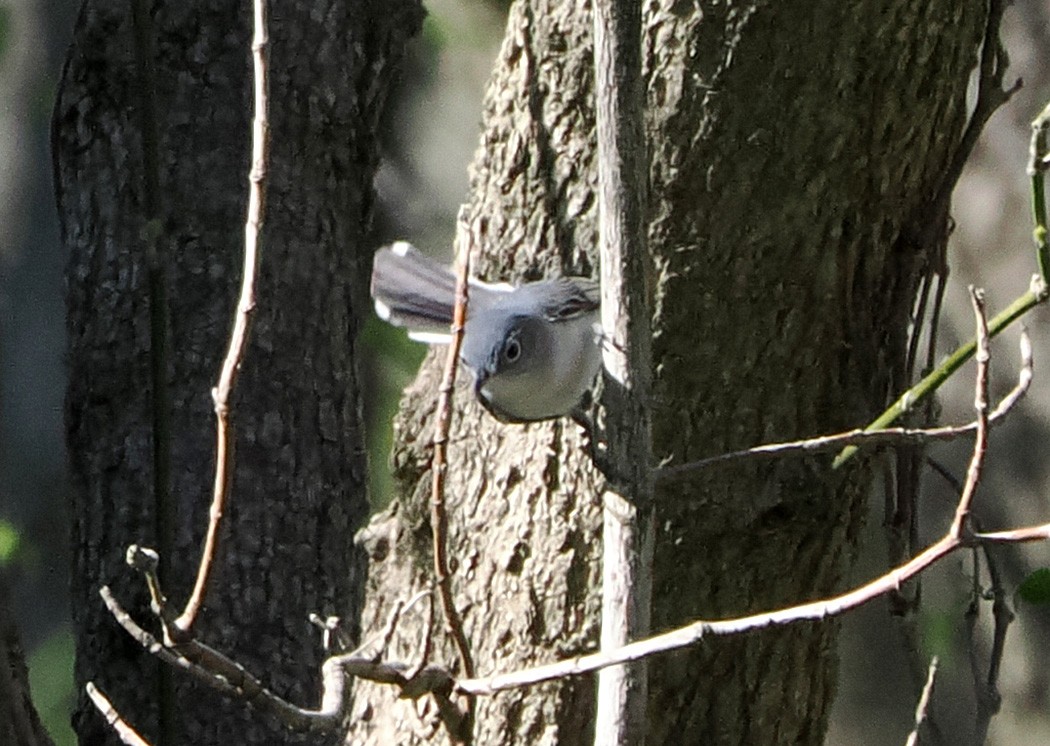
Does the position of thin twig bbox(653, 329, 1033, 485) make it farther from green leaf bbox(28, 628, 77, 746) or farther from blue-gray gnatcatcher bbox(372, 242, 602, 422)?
green leaf bbox(28, 628, 77, 746)

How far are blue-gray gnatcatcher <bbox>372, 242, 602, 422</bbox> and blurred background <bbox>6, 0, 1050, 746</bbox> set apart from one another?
165 cm

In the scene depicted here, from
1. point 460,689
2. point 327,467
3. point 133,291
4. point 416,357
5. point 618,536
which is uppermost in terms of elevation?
point 416,357

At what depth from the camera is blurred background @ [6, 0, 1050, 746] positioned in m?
3.84

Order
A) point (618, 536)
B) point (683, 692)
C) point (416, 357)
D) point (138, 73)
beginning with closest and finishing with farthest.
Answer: point (618, 536) < point (138, 73) < point (683, 692) < point (416, 357)

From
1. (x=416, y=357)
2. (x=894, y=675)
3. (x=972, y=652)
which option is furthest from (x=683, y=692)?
(x=894, y=675)

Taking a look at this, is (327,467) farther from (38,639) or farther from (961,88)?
(38,639)

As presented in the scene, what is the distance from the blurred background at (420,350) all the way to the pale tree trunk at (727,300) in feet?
4.25

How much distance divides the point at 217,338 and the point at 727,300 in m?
0.62

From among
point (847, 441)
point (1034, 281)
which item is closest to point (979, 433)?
point (847, 441)

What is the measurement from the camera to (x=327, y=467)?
1.89 m

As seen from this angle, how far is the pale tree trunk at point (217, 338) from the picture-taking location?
1801 millimetres

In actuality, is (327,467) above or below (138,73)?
below

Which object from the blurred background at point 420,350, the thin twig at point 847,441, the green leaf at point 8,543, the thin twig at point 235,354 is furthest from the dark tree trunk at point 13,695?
the green leaf at point 8,543

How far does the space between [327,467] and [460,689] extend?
896 mm
